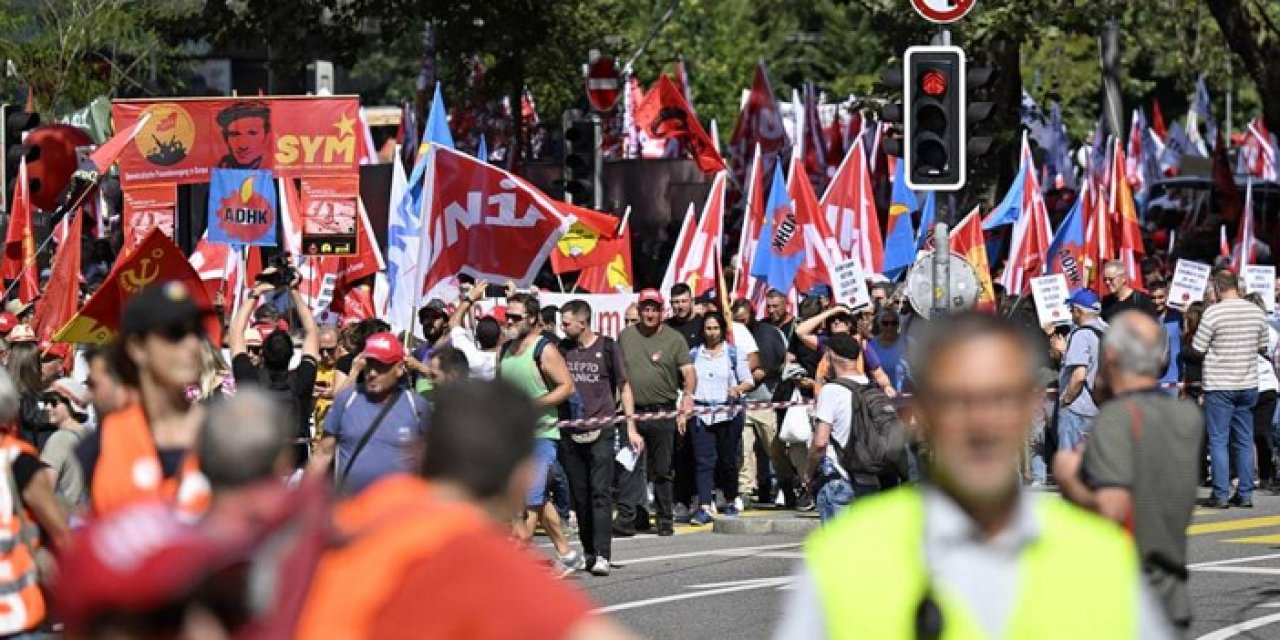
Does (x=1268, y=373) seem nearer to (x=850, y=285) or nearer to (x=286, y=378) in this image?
(x=850, y=285)

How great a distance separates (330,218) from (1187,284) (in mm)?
8037

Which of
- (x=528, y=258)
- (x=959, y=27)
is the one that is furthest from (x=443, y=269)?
(x=959, y=27)

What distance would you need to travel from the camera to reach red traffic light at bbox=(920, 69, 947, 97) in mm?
15539

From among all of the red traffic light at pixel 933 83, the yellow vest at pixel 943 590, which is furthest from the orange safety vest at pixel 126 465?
the red traffic light at pixel 933 83

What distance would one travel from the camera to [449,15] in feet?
111

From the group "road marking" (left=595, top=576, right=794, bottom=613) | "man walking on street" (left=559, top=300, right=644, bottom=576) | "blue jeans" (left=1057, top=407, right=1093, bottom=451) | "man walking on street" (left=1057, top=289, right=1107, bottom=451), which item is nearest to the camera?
"road marking" (left=595, top=576, right=794, bottom=613)

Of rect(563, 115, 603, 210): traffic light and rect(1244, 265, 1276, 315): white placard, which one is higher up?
rect(563, 115, 603, 210): traffic light

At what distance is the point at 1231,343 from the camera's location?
18.6 metres

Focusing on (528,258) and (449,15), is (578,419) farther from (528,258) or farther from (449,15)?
(449,15)

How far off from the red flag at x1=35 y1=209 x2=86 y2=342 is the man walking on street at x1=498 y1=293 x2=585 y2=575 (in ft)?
15.5

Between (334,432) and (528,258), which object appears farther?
(528,258)

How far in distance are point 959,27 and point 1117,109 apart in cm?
718

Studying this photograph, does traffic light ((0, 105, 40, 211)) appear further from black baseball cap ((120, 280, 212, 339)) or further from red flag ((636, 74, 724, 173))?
black baseball cap ((120, 280, 212, 339))

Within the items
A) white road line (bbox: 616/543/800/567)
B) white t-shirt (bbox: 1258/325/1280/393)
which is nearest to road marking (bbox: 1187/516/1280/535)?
white t-shirt (bbox: 1258/325/1280/393)
